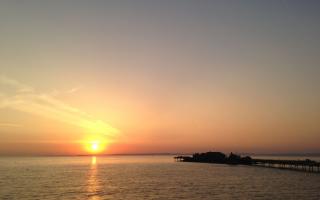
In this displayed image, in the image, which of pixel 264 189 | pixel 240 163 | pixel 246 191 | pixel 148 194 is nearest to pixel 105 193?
pixel 148 194

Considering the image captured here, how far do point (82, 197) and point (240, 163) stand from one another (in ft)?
330

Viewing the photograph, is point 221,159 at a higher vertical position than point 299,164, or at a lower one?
lower

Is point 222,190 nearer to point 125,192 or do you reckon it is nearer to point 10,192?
point 125,192

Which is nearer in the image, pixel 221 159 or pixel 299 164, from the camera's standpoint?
pixel 299 164

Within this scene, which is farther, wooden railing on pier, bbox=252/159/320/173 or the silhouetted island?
the silhouetted island

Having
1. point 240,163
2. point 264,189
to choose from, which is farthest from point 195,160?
point 264,189

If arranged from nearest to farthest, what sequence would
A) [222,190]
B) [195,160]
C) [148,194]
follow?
[148,194]
[222,190]
[195,160]

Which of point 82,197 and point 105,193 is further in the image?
point 105,193

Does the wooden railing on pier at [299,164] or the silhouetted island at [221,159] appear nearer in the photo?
the wooden railing on pier at [299,164]

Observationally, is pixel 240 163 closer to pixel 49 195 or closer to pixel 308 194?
pixel 308 194

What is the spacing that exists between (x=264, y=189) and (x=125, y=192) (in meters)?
19.0

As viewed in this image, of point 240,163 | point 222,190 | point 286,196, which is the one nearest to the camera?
point 286,196

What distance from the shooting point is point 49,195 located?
1753 inches

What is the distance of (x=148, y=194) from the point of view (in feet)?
147
